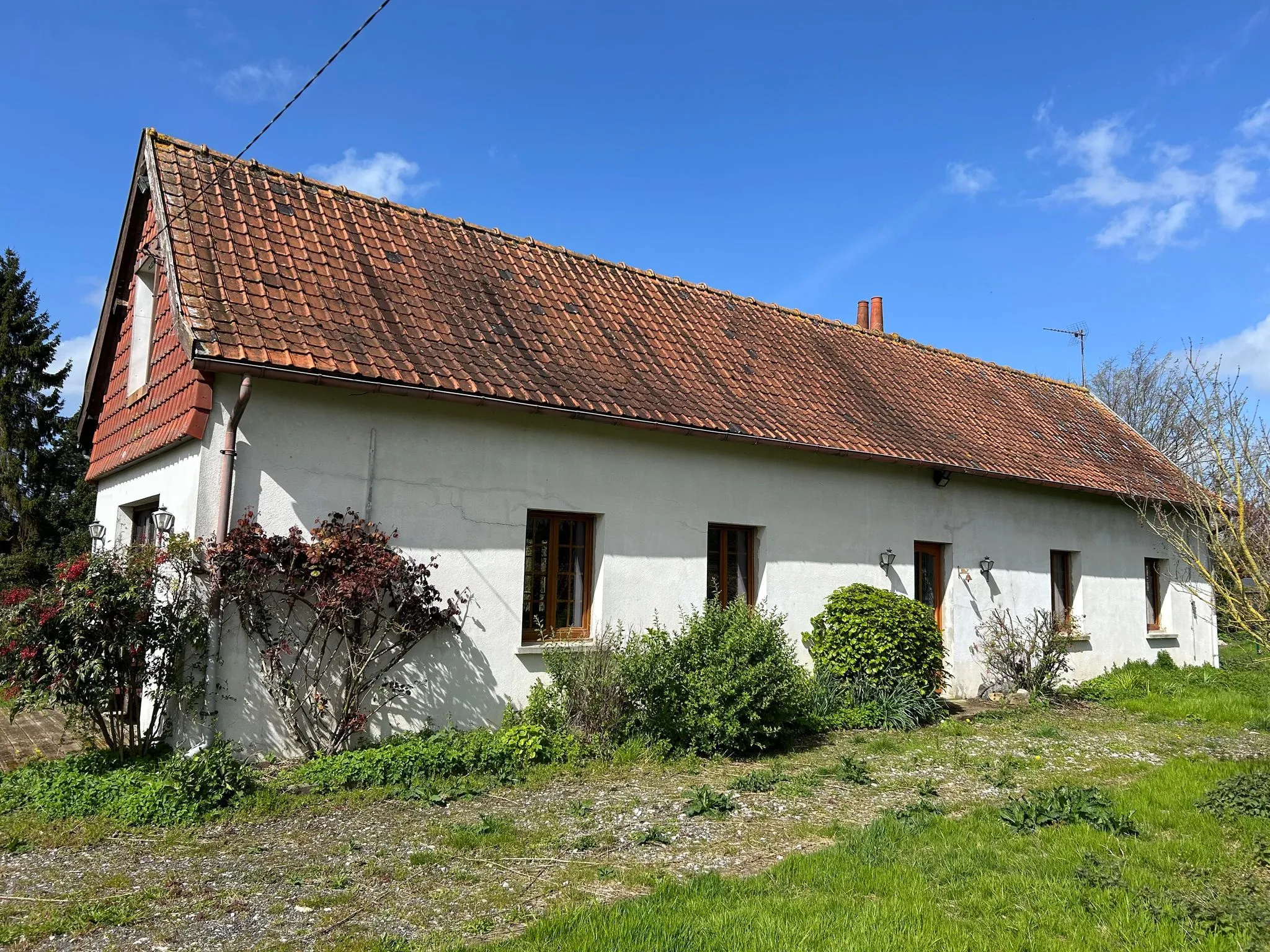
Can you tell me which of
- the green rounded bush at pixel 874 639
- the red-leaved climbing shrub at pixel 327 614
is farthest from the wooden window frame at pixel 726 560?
the red-leaved climbing shrub at pixel 327 614

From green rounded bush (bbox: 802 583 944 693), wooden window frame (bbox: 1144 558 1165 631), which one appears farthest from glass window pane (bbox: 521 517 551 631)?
wooden window frame (bbox: 1144 558 1165 631)

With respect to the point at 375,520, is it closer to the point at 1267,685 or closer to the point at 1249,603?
the point at 1249,603

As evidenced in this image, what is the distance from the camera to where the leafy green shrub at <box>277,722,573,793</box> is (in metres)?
7.48

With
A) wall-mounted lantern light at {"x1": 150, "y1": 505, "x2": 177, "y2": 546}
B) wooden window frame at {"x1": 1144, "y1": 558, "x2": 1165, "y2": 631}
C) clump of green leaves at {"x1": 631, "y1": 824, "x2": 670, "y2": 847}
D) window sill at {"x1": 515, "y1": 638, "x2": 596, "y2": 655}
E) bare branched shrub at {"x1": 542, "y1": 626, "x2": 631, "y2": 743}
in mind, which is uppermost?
wall-mounted lantern light at {"x1": 150, "y1": 505, "x2": 177, "y2": 546}

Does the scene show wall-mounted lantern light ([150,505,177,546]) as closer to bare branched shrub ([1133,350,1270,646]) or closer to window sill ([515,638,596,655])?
window sill ([515,638,596,655])

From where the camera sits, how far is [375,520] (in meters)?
8.56

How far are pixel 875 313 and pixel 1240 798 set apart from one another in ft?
45.9

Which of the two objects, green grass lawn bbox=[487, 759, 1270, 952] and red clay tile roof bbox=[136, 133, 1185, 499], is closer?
green grass lawn bbox=[487, 759, 1270, 952]

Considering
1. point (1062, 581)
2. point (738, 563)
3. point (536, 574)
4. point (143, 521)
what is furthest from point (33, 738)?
point (1062, 581)

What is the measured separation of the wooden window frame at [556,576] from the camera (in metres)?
9.62

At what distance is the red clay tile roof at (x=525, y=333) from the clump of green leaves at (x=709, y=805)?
4.10 m

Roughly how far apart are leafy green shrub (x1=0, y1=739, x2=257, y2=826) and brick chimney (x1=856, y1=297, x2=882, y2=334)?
15784 mm

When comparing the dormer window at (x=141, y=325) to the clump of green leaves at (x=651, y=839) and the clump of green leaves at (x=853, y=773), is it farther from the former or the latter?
the clump of green leaves at (x=853, y=773)

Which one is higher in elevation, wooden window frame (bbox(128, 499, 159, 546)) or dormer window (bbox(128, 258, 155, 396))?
dormer window (bbox(128, 258, 155, 396))
